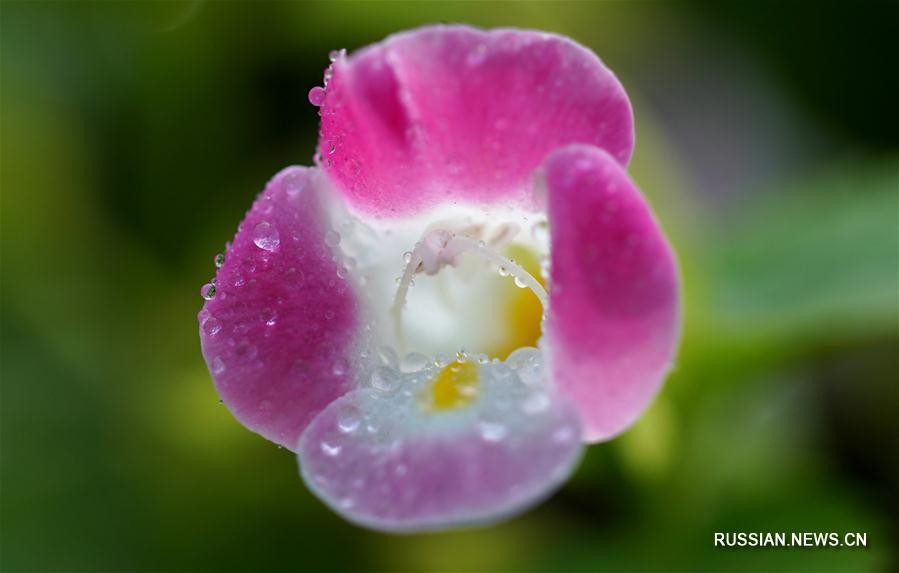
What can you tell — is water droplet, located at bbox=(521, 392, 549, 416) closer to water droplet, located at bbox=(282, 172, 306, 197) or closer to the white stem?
the white stem

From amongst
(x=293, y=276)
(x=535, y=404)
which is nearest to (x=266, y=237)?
(x=293, y=276)

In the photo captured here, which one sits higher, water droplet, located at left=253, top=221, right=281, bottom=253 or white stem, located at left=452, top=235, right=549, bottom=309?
white stem, located at left=452, top=235, right=549, bottom=309

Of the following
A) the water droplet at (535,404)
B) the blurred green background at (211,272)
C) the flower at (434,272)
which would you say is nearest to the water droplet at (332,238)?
the flower at (434,272)

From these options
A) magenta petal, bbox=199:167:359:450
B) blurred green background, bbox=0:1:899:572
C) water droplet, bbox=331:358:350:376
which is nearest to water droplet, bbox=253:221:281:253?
magenta petal, bbox=199:167:359:450

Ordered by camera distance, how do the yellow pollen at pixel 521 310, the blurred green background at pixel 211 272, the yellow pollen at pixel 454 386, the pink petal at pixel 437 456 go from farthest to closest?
the blurred green background at pixel 211 272 < the yellow pollen at pixel 521 310 < the yellow pollen at pixel 454 386 < the pink petal at pixel 437 456

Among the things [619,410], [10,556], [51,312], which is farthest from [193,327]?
[619,410]

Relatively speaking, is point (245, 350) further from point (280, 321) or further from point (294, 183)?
point (294, 183)

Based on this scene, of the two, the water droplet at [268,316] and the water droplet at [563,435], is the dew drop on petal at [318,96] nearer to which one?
the water droplet at [268,316]
